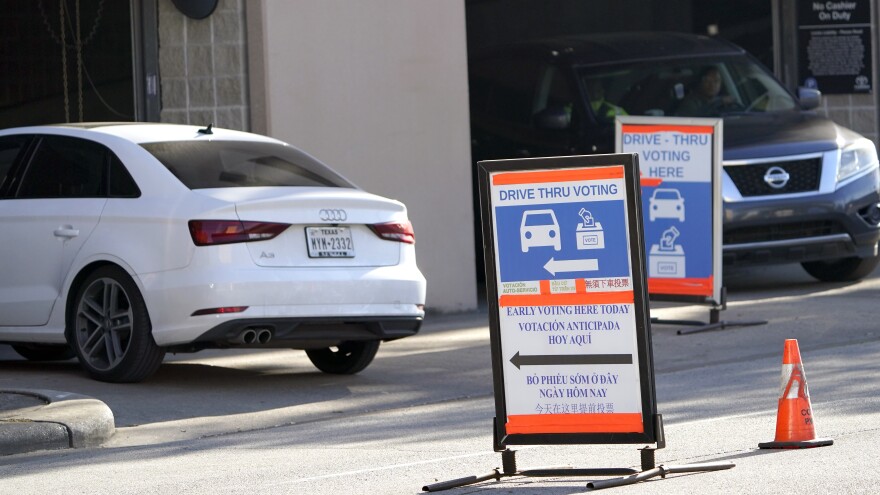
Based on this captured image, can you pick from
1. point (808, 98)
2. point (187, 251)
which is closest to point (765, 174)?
point (808, 98)

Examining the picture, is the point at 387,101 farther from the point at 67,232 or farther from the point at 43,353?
the point at 67,232

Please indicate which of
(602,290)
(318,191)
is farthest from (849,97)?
(602,290)

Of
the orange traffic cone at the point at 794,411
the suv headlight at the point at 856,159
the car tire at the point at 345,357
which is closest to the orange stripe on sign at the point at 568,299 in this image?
the orange traffic cone at the point at 794,411

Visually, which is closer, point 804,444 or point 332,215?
point 804,444

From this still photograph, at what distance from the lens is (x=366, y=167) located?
554 inches

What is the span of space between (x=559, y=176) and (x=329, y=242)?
3.03 meters

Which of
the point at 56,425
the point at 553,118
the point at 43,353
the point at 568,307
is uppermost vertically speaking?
the point at 553,118

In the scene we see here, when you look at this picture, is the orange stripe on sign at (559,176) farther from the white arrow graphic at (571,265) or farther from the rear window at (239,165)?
the rear window at (239,165)

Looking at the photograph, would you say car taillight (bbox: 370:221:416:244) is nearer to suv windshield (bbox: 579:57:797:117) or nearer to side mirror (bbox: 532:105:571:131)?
side mirror (bbox: 532:105:571:131)

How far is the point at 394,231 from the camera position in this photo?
10328 mm

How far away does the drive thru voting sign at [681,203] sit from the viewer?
12508 mm

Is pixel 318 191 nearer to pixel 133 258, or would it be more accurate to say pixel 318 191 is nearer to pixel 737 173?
pixel 133 258

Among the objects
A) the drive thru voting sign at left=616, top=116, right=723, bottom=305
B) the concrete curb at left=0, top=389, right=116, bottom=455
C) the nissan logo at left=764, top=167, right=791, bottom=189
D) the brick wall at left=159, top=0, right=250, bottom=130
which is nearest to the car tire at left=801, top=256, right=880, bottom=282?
the nissan logo at left=764, top=167, right=791, bottom=189

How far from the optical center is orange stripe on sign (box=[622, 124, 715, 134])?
12.6 metres
